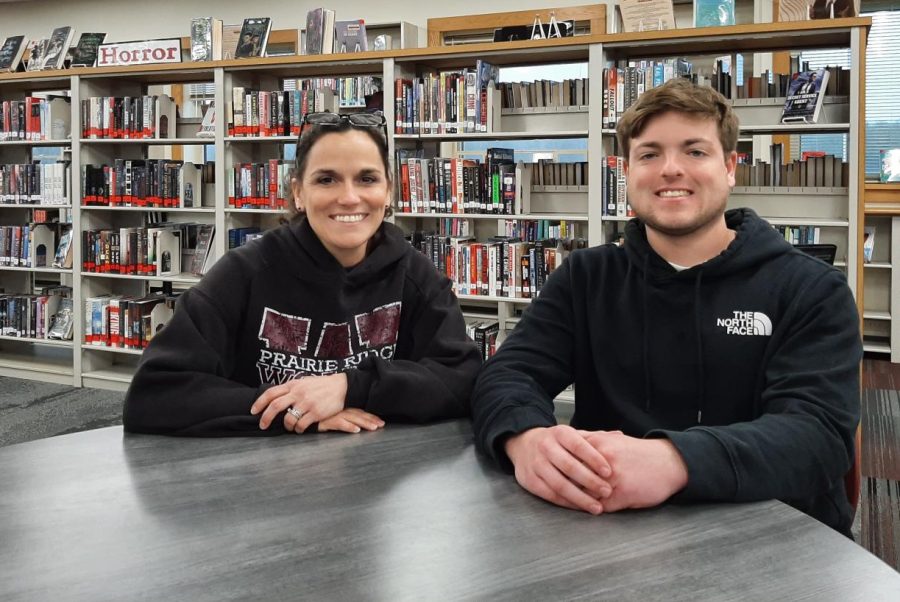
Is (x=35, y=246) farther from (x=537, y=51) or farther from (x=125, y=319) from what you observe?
(x=537, y=51)

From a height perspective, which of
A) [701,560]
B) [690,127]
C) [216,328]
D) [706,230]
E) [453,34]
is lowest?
[701,560]

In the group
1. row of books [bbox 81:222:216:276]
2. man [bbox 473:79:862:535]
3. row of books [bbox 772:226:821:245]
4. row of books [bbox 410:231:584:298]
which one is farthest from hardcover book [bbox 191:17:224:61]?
man [bbox 473:79:862:535]

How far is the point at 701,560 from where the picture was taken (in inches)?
33.1

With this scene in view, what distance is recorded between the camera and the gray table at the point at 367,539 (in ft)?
2.58

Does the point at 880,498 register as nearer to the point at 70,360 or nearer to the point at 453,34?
the point at 70,360

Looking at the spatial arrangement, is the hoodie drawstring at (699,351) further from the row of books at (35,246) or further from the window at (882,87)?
the window at (882,87)

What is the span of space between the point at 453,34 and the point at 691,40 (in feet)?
12.4

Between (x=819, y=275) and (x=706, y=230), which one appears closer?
(x=819, y=275)

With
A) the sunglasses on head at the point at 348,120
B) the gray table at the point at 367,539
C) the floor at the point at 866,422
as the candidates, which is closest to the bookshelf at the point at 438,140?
the floor at the point at 866,422

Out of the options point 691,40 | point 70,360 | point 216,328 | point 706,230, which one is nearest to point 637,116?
point 706,230

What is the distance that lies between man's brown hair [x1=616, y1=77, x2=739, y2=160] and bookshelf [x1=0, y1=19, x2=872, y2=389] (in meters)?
2.30

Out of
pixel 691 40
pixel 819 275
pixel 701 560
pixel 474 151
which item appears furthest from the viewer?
pixel 474 151

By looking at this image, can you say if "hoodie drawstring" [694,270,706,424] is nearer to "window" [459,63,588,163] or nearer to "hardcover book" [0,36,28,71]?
"window" [459,63,588,163]

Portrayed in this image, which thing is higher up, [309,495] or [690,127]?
[690,127]
